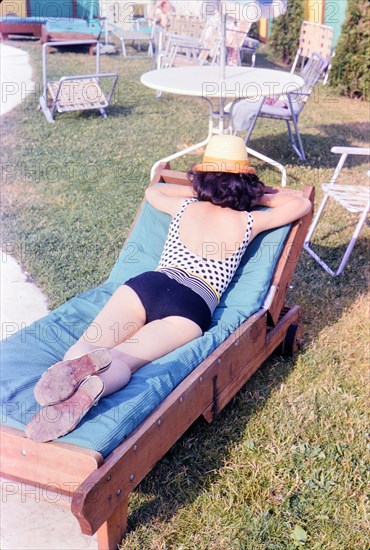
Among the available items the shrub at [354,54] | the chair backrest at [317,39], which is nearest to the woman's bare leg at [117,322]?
the chair backrest at [317,39]

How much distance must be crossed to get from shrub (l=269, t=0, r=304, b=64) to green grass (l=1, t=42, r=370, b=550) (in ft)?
18.9

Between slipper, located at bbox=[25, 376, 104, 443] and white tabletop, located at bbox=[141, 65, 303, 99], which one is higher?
white tabletop, located at bbox=[141, 65, 303, 99]

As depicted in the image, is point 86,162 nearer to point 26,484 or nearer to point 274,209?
point 274,209

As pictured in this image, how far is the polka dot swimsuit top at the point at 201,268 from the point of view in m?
3.48

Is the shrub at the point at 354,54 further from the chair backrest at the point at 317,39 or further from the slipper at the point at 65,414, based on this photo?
the slipper at the point at 65,414

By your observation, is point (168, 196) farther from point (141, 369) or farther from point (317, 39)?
point (317, 39)

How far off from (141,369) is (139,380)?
0.46ft

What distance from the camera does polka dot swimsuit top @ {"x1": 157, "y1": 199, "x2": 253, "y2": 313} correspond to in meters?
3.48

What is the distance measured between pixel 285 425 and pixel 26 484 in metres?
1.38

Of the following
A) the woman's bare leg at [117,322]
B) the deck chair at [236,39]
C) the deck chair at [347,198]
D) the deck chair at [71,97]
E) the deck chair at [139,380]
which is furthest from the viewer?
the deck chair at [236,39]

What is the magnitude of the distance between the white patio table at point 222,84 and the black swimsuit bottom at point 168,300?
2.58 m

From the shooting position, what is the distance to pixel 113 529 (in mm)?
2549

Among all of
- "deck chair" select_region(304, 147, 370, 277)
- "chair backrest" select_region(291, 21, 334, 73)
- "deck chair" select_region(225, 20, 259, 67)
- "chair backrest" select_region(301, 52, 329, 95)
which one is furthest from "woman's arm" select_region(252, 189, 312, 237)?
"deck chair" select_region(225, 20, 259, 67)

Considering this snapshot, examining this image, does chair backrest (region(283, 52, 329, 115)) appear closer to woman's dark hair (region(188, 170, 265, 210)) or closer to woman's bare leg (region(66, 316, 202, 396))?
woman's dark hair (region(188, 170, 265, 210))
